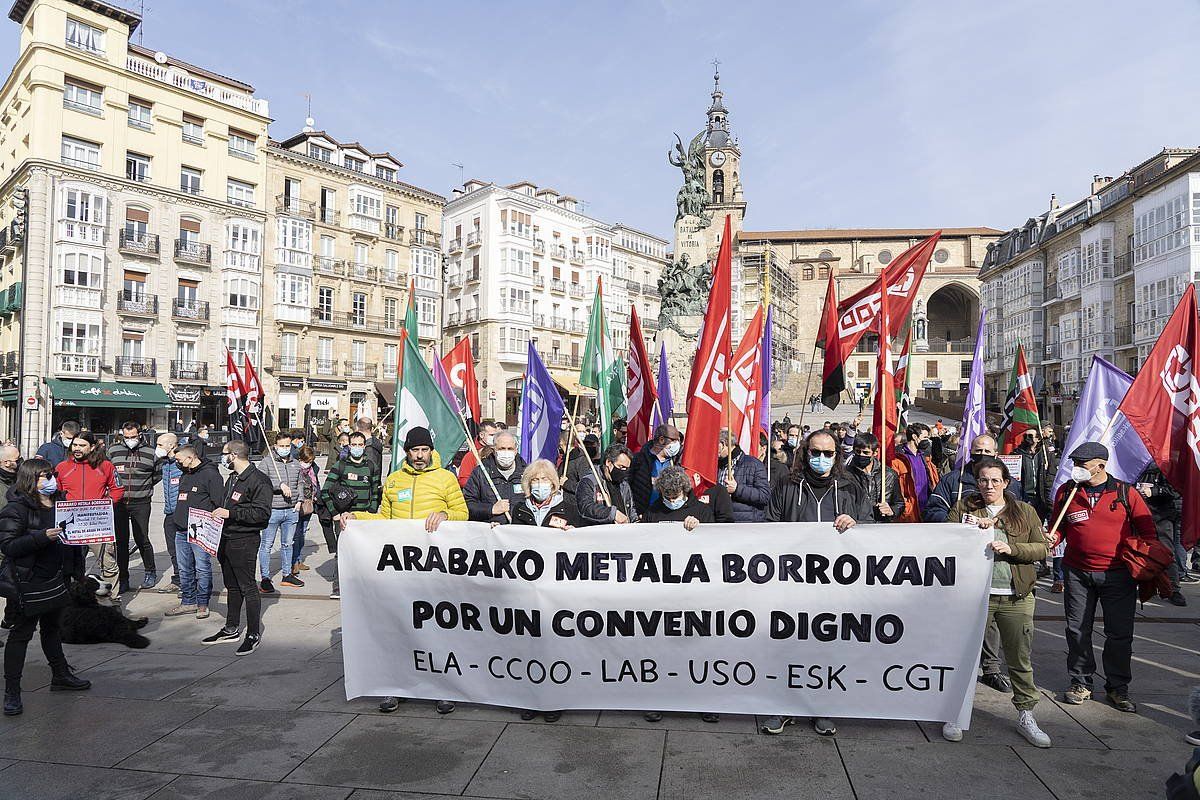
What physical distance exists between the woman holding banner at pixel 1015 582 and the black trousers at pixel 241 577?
5548 mm

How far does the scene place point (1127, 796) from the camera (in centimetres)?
412

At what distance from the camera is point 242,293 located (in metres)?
44.8

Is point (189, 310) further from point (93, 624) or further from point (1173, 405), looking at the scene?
point (1173, 405)

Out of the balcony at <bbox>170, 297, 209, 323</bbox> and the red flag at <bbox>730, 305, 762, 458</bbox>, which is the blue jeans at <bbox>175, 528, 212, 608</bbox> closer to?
the red flag at <bbox>730, 305, 762, 458</bbox>

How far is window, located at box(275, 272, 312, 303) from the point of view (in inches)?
→ 1855

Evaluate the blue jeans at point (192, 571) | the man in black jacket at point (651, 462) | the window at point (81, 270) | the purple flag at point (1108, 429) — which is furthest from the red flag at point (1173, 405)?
the window at point (81, 270)

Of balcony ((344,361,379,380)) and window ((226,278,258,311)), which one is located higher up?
window ((226,278,258,311))

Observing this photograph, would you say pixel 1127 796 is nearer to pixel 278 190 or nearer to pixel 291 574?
pixel 291 574

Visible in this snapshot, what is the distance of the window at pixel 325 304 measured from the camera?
162 ft

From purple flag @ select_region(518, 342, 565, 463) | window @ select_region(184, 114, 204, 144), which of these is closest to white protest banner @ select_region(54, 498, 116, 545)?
purple flag @ select_region(518, 342, 565, 463)

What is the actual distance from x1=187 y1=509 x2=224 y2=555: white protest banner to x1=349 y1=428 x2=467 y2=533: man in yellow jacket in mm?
2005

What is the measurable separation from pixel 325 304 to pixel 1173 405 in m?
49.4

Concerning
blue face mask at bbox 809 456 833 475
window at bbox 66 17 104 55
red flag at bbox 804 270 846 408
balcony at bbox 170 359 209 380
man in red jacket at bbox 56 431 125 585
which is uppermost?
window at bbox 66 17 104 55

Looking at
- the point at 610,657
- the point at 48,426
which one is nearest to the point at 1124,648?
the point at 610,657
